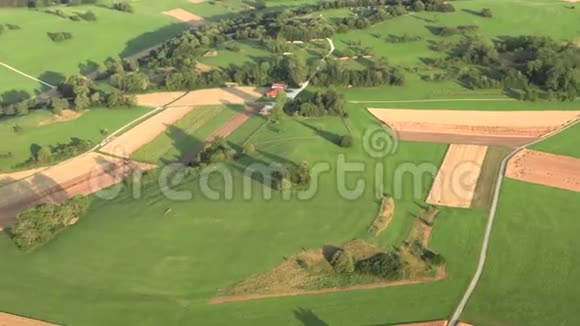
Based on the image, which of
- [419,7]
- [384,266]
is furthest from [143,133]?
[419,7]

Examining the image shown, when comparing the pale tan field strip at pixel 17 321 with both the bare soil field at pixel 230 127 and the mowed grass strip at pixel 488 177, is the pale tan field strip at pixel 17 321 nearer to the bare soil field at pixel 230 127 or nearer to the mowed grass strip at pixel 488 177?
the bare soil field at pixel 230 127

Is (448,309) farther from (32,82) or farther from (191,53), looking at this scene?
(32,82)

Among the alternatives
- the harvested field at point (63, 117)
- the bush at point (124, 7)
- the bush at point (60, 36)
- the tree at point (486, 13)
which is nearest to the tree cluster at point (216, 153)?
the harvested field at point (63, 117)

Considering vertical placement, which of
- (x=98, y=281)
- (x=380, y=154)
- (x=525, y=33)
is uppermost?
(x=525, y=33)

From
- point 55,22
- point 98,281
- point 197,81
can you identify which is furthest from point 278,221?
point 55,22

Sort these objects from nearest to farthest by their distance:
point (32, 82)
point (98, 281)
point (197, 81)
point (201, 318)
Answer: point (201, 318) < point (98, 281) < point (197, 81) < point (32, 82)

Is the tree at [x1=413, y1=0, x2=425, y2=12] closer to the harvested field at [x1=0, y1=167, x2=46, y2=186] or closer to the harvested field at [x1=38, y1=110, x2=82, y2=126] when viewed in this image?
the harvested field at [x1=38, y1=110, x2=82, y2=126]

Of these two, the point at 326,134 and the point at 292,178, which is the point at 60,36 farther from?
the point at 292,178

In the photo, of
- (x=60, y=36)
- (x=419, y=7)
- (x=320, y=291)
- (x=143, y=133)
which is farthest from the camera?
(x=419, y=7)
